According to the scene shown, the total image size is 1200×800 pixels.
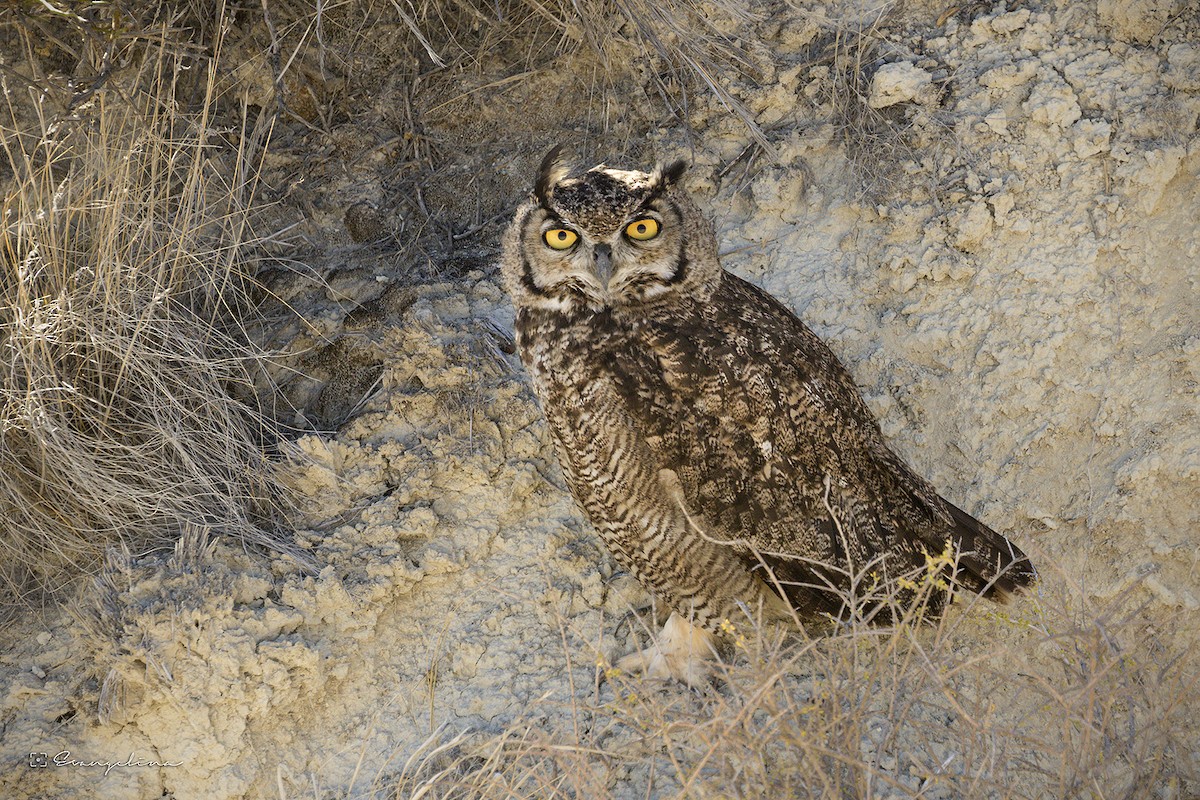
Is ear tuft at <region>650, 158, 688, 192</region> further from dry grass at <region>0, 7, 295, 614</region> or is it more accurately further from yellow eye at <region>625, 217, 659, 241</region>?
dry grass at <region>0, 7, 295, 614</region>

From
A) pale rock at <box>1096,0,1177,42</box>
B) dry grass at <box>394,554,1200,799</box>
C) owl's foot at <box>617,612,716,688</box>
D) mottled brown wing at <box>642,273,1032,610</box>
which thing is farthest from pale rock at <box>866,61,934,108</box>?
owl's foot at <box>617,612,716,688</box>

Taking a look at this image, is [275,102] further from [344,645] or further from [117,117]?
[344,645]

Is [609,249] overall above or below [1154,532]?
above

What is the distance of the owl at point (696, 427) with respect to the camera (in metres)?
2.79

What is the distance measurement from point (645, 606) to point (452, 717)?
0.71m

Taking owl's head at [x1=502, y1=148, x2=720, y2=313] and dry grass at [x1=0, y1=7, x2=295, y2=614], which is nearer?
owl's head at [x1=502, y1=148, x2=720, y2=313]

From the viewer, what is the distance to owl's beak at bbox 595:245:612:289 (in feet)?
9.30

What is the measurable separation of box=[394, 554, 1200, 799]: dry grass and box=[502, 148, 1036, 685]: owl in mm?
196

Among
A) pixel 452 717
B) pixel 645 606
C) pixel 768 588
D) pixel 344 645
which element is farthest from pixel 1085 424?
pixel 344 645

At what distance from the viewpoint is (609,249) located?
2848 mm

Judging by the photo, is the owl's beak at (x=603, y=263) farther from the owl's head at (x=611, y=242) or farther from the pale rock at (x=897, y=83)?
the pale rock at (x=897, y=83)

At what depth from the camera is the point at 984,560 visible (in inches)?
115

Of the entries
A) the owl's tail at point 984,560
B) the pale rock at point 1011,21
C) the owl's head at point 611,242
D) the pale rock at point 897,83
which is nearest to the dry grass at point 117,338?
the owl's head at point 611,242

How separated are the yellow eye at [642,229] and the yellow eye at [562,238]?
0.15 m
